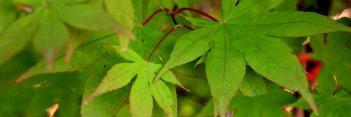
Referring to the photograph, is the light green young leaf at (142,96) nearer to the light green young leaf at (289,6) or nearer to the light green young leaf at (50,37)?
the light green young leaf at (50,37)

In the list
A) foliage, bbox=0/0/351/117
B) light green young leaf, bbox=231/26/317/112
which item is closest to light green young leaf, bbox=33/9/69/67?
foliage, bbox=0/0/351/117

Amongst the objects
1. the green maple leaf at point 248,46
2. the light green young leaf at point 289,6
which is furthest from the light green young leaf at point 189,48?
the light green young leaf at point 289,6

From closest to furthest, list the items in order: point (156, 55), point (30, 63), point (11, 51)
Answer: point (11, 51), point (156, 55), point (30, 63)

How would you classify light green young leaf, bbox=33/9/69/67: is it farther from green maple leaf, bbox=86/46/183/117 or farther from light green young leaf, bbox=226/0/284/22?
light green young leaf, bbox=226/0/284/22

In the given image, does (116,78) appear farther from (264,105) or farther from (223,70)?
(264,105)

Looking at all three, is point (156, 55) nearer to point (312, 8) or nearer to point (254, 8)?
point (254, 8)

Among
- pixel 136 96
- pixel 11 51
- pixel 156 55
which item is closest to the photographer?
pixel 11 51

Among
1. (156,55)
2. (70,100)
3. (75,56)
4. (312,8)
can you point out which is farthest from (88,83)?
(312,8)
